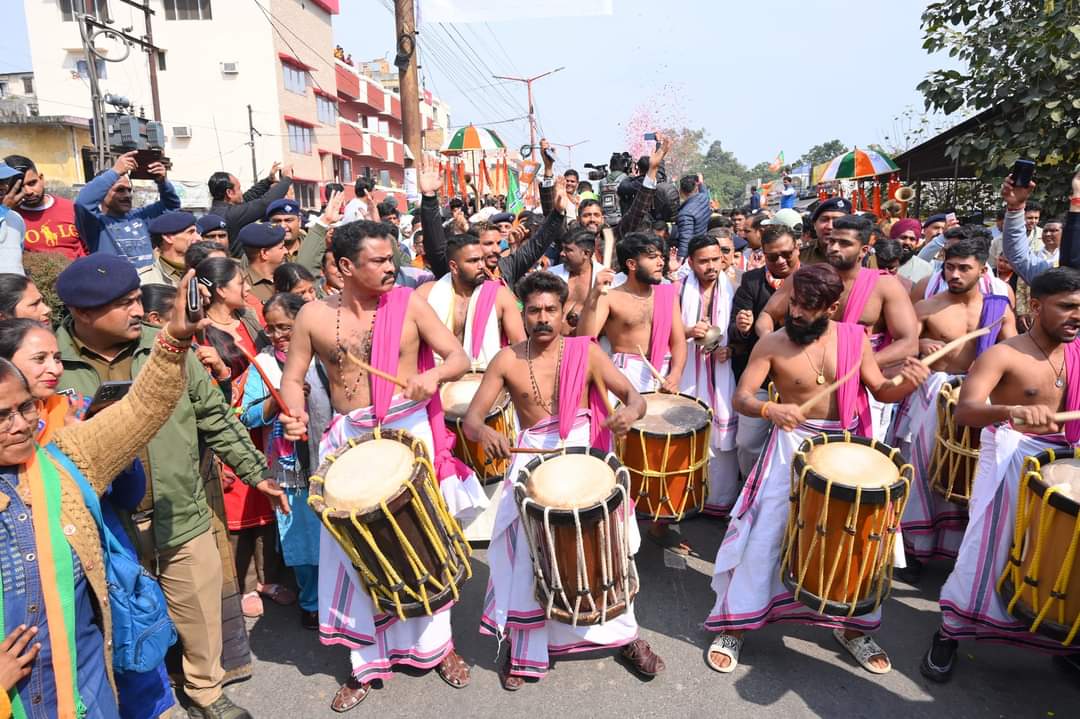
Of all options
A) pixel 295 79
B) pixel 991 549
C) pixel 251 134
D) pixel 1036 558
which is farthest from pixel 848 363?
pixel 295 79

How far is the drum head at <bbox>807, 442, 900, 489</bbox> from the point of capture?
3195mm

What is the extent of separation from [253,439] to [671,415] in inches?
101

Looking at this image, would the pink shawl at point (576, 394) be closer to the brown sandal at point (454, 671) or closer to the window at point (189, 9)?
the brown sandal at point (454, 671)

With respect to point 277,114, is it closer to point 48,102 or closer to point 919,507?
point 48,102

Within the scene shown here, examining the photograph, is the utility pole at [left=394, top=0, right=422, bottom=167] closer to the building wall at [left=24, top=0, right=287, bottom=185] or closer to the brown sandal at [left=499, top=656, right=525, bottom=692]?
the brown sandal at [left=499, top=656, right=525, bottom=692]

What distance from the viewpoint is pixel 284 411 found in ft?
12.2

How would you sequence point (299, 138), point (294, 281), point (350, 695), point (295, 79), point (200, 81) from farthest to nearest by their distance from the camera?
point (299, 138) < point (295, 79) < point (200, 81) < point (294, 281) < point (350, 695)

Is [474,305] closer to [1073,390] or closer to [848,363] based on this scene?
[848,363]

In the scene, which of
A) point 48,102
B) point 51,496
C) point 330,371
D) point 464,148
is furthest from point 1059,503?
point 48,102

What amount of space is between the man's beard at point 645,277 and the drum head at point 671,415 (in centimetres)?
102

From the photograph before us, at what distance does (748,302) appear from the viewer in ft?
17.5

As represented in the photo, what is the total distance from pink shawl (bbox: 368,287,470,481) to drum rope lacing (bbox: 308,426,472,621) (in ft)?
1.41

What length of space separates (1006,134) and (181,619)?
9.85 meters

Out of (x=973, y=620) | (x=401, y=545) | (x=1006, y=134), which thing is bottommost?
(x=973, y=620)
